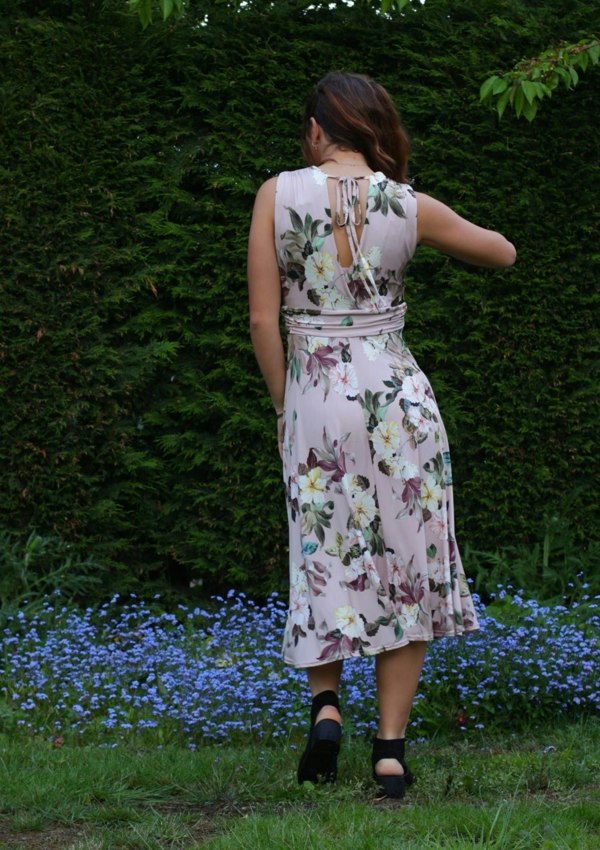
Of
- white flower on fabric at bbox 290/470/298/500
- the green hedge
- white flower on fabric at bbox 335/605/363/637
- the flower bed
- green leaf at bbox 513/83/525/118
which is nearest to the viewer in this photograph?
white flower on fabric at bbox 335/605/363/637

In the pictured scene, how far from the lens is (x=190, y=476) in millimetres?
5660

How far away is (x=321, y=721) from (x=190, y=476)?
274 centimetres

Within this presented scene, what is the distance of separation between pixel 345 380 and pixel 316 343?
134mm

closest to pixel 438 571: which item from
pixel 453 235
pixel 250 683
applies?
pixel 453 235

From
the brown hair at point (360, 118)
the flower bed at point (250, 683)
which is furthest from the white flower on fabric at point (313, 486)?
the flower bed at point (250, 683)

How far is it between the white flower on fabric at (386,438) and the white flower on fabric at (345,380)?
11 centimetres

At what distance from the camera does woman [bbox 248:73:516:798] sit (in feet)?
10.0

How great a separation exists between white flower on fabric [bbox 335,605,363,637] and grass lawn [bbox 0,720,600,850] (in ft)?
1.36

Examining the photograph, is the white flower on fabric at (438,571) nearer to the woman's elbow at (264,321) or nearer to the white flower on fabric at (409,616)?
the white flower on fabric at (409,616)

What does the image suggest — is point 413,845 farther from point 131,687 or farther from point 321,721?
point 131,687

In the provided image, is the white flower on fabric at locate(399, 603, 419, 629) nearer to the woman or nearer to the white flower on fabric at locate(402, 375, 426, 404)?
the woman

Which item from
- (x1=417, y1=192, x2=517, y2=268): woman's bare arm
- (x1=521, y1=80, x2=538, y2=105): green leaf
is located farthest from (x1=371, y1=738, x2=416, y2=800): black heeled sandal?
(x1=521, y1=80, x2=538, y2=105): green leaf

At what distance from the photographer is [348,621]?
119 inches

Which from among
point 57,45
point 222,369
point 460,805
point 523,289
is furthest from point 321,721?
point 57,45
